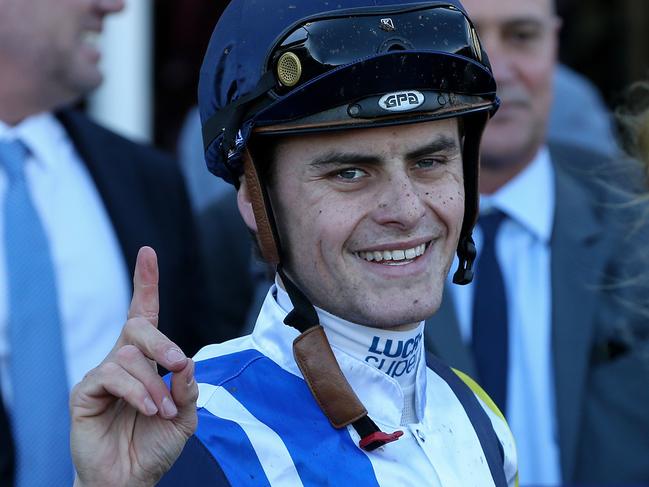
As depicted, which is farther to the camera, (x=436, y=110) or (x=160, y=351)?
(x=436, y=110)

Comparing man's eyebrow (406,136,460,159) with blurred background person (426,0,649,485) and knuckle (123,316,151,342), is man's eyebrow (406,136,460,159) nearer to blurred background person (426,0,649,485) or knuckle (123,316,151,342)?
knuckle (123,316,151,342)

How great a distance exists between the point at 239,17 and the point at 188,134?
2946 mm

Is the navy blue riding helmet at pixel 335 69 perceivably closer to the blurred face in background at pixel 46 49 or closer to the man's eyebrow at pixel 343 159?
the man's eyebrow at pixel 343 159

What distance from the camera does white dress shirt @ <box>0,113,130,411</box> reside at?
11.8 ft

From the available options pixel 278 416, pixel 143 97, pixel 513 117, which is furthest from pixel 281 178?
pixel 143 97

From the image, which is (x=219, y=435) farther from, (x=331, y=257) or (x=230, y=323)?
(x=230, y=323)

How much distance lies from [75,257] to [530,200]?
1458mm

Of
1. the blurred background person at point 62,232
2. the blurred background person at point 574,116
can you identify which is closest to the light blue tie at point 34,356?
the blurred background person at point 62,232

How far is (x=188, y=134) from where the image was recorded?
530 centimetres

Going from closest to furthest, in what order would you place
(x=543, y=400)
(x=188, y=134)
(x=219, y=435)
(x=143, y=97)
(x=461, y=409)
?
(x=219, y=435) < (x=461, y=409) < (x=543, y=400) < (x=188, y=134) < (x=143, y=97)

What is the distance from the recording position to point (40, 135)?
3.84 meters

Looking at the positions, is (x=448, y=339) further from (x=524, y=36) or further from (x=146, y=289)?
(x=146, y=289)

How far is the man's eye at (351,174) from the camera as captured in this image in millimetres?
2287

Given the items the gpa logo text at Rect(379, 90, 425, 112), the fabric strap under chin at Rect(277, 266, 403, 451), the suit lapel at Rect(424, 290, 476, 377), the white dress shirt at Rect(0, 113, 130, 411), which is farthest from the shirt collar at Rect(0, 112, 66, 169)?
the gpa logo text at Rect(379, 90, 425, 112)
